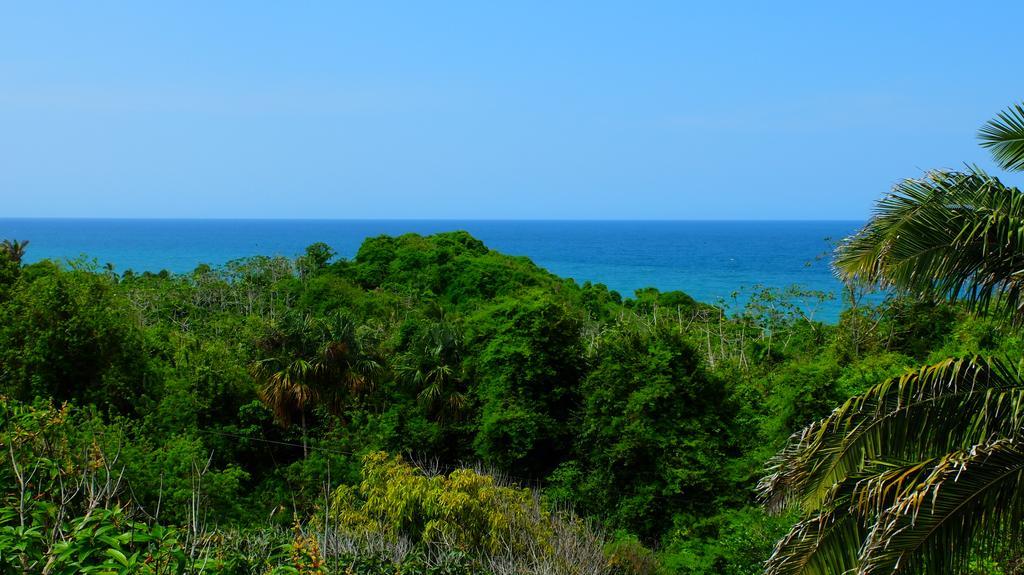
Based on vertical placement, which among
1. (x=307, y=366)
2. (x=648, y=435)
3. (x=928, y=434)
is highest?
(x=928, y=434)

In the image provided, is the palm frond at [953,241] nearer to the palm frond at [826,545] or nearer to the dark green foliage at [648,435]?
the palm frond at [826,545]

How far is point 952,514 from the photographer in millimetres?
4898

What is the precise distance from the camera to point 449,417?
20391 millimetres

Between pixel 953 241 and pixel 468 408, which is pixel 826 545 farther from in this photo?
pixel 468 408

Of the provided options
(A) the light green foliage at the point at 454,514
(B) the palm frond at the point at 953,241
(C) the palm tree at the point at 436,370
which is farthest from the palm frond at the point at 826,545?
(C) the palm tree at the point at 436,370

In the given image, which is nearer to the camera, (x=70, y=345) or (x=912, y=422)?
(x=912, y=422)

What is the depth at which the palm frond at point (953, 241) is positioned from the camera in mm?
5551

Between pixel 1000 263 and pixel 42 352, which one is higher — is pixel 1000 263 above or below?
above

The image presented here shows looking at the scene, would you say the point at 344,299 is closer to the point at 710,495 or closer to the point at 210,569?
the point at 710,495

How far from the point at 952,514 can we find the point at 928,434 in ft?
3.05

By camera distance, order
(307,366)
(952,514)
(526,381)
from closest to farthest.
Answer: (952,514), (307,366), (526,381)

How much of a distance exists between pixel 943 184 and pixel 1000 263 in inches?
30.6

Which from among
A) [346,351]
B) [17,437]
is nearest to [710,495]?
[346,351]

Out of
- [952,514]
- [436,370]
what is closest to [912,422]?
[952,514]
